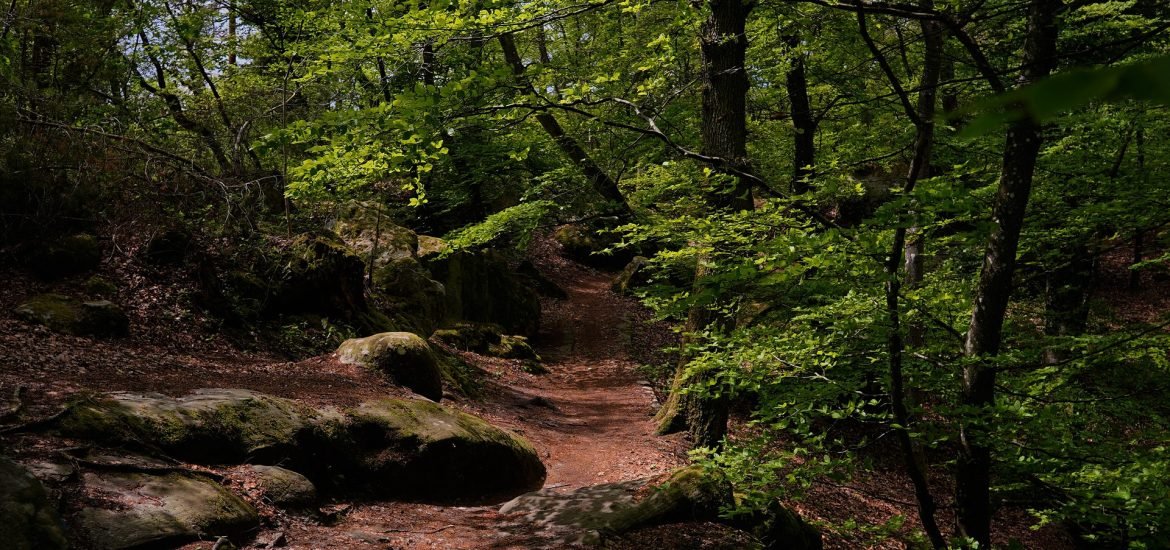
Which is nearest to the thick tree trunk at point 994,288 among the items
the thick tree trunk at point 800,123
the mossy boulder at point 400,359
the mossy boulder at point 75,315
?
the thick tree trunk at point 800,123

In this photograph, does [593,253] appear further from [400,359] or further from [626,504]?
[626,504]

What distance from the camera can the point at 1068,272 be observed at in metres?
10.6

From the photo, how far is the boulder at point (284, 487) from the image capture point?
5.61 m

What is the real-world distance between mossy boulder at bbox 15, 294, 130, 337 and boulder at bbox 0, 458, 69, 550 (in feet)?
15.4

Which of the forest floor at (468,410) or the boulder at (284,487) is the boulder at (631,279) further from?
the boulder at (284,487)

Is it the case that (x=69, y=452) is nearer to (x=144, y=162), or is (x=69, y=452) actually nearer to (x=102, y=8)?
(x=144, y=162)

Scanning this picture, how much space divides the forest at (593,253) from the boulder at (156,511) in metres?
0.02

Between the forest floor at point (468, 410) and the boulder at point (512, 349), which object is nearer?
the forest floor at point (468, 410)

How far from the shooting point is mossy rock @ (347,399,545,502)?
23.0 ft

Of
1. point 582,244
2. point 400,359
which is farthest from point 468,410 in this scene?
point 582,244

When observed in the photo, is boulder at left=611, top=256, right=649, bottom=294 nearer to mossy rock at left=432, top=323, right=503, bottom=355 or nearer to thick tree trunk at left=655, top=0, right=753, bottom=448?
mossy rock at left=432, top=323, right=503, bottom=355

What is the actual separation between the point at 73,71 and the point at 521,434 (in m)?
9.71

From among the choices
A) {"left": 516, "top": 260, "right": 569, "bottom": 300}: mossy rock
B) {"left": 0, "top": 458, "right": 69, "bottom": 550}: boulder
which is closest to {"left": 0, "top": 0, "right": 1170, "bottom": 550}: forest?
{"left": 0, "top": 458, "right": 69, "bottom": 550}: boulder

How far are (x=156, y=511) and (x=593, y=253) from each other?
579 centimetres
